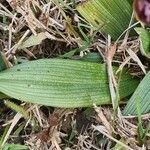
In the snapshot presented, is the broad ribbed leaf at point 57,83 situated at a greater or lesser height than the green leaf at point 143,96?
greater

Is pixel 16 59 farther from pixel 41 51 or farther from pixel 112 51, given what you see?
pixel 112 51

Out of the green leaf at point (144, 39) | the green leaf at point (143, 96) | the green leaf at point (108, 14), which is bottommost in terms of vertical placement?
the green leaf at point (143, 96)

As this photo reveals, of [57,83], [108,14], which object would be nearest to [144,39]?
[108,14]

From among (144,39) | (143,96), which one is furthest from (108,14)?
(143,96)

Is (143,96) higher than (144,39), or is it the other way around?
(144,39)

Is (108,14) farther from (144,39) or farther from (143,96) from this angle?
(143,96)
